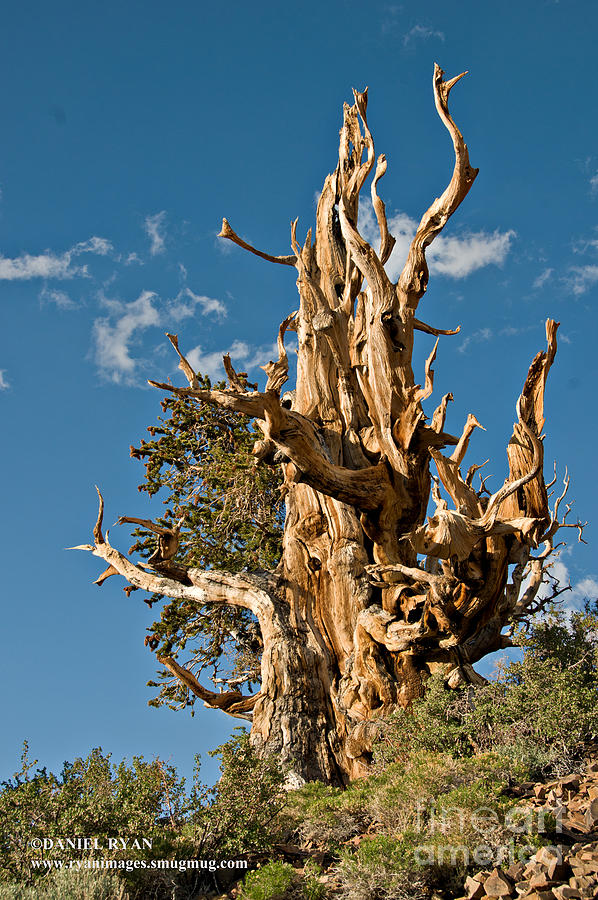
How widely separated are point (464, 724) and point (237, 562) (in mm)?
5644

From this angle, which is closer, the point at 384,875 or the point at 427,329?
the point at 384,875

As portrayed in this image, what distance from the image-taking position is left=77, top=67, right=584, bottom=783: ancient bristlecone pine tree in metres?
8.50

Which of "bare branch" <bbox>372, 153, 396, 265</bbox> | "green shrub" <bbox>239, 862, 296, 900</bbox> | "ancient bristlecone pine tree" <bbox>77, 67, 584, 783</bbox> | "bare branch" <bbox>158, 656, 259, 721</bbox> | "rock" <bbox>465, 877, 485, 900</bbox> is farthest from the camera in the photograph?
"bare branch" <bbox>372, 153, 396, 265</bbox>

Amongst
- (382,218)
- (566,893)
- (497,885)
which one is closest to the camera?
(566,893)

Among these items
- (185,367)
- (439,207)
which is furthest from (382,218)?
(185,367)

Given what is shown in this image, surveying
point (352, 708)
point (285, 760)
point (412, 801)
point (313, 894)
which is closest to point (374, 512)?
point (352, 708)

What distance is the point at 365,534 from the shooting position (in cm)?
1033

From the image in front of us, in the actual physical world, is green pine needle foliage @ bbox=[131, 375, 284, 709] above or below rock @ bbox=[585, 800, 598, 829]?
above

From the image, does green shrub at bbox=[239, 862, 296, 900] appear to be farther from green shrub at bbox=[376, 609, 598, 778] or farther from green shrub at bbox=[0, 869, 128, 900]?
green shrub at bbox=[376, 609, 598, 778]

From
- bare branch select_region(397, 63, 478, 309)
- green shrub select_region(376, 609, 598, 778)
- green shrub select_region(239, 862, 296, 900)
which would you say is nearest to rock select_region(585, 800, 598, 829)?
green shrub select_region(376, 609, 598, 778)

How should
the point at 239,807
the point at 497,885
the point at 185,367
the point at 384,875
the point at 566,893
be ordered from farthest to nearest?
1. the point at 185,367
2. the point at 239,807
3. the point at 384,875
4. the point at 497,885
5. the point at 566,893

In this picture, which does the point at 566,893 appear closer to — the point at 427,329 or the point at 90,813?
the point at 90,813

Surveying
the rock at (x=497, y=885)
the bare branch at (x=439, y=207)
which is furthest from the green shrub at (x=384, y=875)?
the bare branch at (x=439, y=207)

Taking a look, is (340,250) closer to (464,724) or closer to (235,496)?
(235,496)
